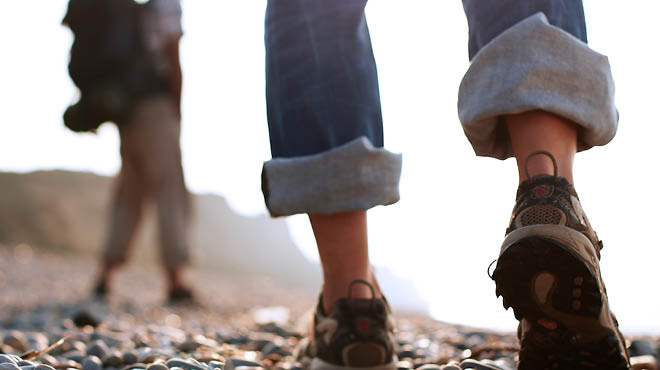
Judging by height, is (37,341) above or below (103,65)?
below

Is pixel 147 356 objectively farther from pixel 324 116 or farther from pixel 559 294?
pixel 559 294

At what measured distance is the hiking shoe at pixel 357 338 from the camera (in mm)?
1297

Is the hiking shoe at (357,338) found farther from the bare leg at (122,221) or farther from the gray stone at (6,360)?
the bare leg at (122,221)

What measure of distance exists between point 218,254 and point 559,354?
1034 inches

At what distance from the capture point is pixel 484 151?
119 centimetres

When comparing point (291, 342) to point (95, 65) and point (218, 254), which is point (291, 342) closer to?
point (95, 65)

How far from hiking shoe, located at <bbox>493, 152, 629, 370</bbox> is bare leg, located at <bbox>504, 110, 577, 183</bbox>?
0.10m

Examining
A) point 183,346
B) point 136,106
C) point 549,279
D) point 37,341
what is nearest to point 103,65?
point 136,106

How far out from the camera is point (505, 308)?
0.99 metres

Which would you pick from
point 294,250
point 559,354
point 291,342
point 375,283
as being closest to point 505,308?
point 559,354

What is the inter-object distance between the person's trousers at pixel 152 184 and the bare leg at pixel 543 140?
3677 mm

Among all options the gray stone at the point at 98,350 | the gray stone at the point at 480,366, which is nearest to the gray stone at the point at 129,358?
the gray stone at the point at 98,350

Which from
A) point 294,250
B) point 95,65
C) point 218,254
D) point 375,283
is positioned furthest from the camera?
point 294,250

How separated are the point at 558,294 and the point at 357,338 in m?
0.50
